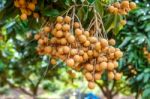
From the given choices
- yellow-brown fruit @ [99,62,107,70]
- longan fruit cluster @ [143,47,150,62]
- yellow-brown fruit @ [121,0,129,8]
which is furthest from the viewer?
longan fruit cluster @ [143,47,150,62]

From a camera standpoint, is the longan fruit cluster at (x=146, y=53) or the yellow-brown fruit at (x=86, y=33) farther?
the longan fruit cluster at (x=146, y=53)

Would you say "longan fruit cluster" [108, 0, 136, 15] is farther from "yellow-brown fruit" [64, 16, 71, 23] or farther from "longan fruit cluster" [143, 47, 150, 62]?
"longan fruit cluster" [143, 47, 150, 62]

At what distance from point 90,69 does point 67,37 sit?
0.33ft

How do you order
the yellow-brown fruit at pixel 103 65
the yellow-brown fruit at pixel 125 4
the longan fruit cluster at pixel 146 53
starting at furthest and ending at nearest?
the longan fruit cluster at pixel 146 53, the yellow-brown fruit at pixel 125 4, the yellow-brown fruit at pixel 103 65

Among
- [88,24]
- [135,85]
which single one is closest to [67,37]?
[88,24]

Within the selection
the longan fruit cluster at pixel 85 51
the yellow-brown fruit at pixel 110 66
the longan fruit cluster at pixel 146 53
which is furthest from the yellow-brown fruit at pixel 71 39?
the longan fruit cluster at pixel 146 53

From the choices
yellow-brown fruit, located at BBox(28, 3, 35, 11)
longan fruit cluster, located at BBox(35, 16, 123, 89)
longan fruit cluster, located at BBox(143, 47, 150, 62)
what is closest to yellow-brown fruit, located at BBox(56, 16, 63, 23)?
longan fruit cluster, located at BBox(35, 16, 123, 89)

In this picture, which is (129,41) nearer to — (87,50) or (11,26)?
(11,26)

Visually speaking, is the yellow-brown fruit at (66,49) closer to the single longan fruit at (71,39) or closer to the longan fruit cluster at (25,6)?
the single longan fruit at (71,39)

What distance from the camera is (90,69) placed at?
1.08 metres

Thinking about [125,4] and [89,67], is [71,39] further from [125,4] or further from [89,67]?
[125,4]

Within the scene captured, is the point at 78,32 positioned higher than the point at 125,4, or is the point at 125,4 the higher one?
the point at 125,4

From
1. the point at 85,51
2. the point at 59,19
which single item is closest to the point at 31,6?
the point at 59,19

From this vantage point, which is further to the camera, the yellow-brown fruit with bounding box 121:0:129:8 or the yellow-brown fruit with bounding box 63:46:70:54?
the yellow-brown fruit with bounding box 121:0:129:8
